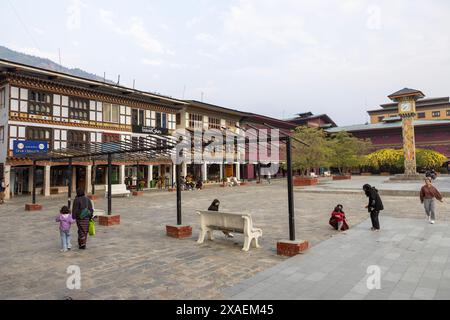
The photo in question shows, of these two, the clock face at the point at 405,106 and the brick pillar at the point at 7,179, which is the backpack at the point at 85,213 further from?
the clock face at the point at 405,106

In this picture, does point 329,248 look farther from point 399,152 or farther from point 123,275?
point 399,152

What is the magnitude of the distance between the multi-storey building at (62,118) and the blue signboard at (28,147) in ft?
1.13

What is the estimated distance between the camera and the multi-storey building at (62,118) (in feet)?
79.2

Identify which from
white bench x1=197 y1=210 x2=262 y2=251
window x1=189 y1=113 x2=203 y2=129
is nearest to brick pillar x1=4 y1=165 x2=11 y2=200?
window x1=189 y1=113 x2=203 y2=129

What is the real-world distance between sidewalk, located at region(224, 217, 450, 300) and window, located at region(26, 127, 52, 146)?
24926 mm

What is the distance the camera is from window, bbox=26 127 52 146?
25016 millimetres

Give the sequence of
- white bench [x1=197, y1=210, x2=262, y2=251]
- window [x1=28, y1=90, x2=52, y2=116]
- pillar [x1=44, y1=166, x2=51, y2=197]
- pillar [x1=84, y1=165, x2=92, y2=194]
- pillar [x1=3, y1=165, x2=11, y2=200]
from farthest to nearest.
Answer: pillar [x1=84, y1=165, x2=92, y2=194]
pillar [x1=44, y1=166, x2=51, y2=197]
window [x1=28, y1=90, x2=52, y2=116]
pillar [x1=3, y1=165, x2=11, y2=200]
white bench [x1=197, y1=210, x2=262, y2=251]

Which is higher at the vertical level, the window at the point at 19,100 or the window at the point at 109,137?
the window at the point at 19,100

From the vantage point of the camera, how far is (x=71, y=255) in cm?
761

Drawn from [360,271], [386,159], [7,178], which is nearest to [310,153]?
[386,159]

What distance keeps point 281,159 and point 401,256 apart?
4605cm

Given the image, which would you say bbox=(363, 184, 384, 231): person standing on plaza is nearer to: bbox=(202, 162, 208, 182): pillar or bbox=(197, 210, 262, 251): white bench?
bbox=(197, 210, 262, 251): white bench

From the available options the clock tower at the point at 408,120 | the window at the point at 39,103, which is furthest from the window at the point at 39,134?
the clock tower at the point at 408,120
